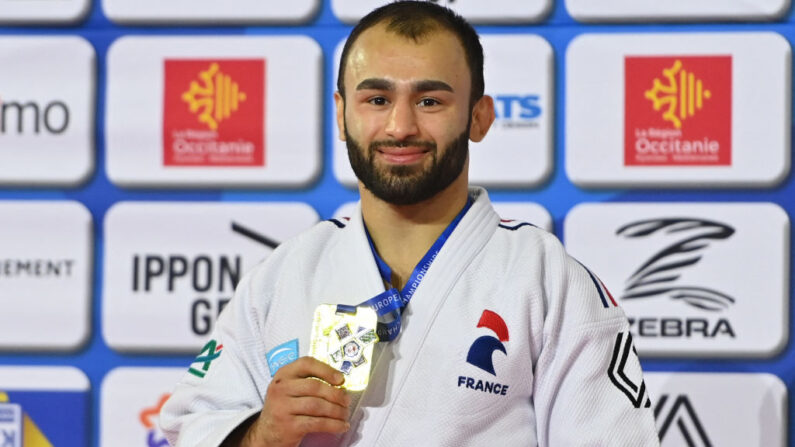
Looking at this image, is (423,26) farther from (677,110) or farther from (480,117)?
(677,110)

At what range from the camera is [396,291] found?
1161 millimetres

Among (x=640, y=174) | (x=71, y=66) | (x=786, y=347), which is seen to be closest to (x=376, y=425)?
(x=640, y=174)

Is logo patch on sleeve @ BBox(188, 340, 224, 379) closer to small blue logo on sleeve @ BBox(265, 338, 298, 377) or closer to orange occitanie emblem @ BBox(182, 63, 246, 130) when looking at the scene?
small blue logo on sleeve @ BBox(265, 338, 298, 377)

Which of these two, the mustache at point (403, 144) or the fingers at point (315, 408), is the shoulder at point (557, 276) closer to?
the mustache at point (403, 144)

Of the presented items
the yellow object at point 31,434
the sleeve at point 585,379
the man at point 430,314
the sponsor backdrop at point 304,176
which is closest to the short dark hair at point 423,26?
the man at point 430,314

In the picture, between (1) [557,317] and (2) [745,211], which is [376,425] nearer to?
(1) [557,317]

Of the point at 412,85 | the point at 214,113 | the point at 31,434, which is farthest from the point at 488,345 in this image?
the point at 31,434

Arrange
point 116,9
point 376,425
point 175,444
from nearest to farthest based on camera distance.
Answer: point 376,425, point 175,444, point 116,9

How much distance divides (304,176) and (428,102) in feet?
3.03

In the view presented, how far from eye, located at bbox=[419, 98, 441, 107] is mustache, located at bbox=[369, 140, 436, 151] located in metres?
0.05

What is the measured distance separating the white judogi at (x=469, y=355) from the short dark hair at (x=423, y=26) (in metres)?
0.19

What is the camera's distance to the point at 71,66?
210 cm

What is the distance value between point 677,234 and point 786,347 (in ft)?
1.11

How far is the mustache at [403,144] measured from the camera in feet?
3.72
